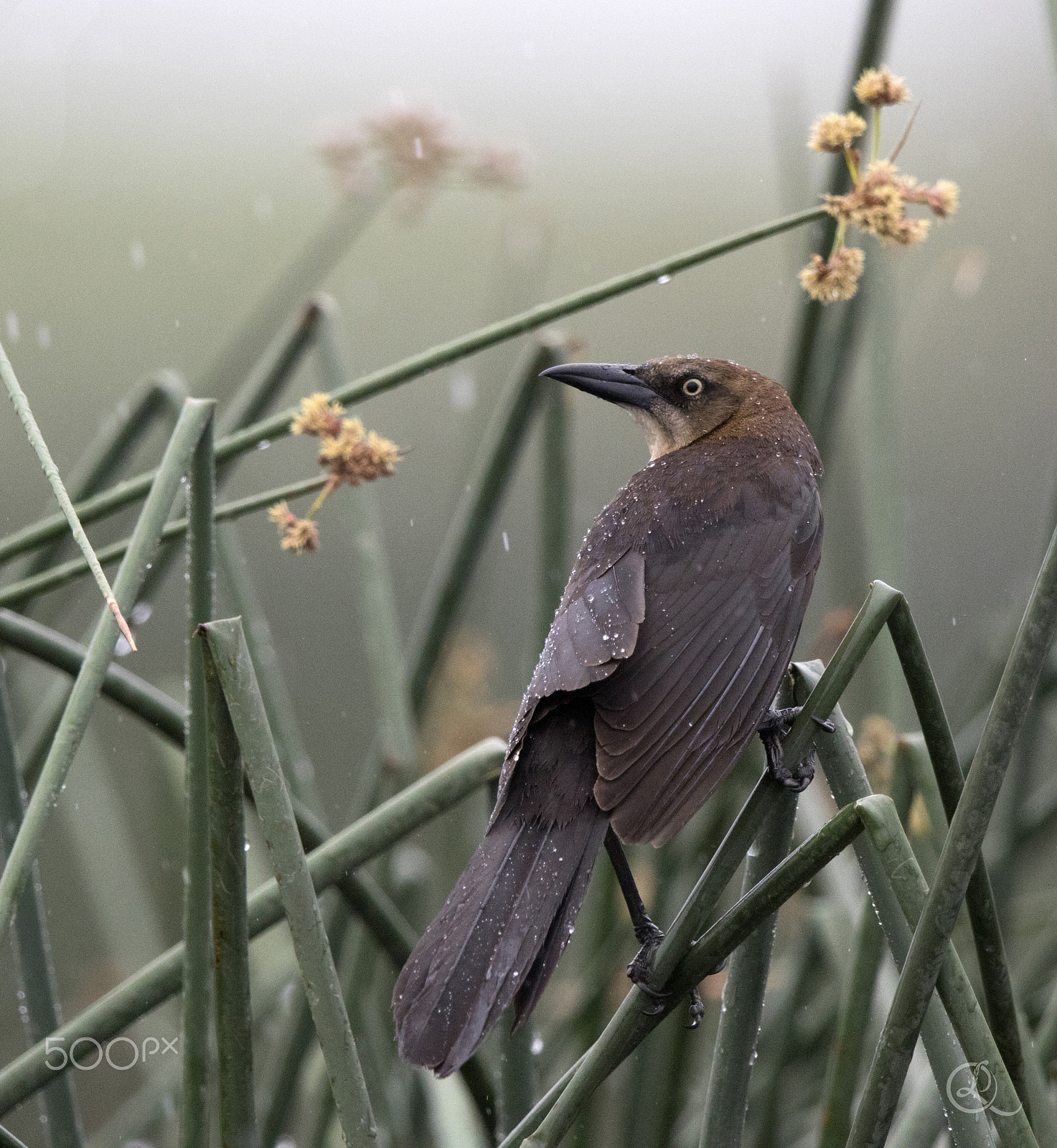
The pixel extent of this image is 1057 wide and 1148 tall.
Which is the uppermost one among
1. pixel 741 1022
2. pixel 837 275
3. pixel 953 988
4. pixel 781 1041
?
pixel 837 275

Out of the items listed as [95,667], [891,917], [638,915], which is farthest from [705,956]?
[95,667]

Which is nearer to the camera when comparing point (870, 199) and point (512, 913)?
point (512, 913)

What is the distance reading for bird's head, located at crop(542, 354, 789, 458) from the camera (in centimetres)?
160

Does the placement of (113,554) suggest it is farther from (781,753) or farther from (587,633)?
(781,753)

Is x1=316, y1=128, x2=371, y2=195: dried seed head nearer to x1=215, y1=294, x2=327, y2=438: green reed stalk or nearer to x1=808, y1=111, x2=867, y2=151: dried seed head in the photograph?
x1=215, y1=294, x2=327, y2=438: green reed stalk

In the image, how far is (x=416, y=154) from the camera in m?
1.73

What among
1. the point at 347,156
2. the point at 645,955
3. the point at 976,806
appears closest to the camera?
the point at 976,806

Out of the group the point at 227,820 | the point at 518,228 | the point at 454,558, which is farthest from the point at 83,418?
the point at 227,820

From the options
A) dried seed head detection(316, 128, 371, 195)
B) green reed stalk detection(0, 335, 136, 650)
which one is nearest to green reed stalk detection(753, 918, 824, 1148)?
green reed stalk detection(0, 335, 136, 650)

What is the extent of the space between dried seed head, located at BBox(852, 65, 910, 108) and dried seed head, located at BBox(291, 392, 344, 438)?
58 cm

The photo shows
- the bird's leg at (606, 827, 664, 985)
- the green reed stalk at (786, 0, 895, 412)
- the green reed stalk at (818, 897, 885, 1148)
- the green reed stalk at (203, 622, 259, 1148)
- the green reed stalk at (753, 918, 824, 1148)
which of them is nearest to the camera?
the green reed stalk at (203, 622, 259, 1148)

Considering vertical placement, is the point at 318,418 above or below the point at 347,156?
below

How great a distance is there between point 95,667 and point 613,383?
0.90 m

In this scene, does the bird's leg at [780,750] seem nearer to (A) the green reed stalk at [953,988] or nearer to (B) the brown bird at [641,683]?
(B) the brown bird at [641,683]
